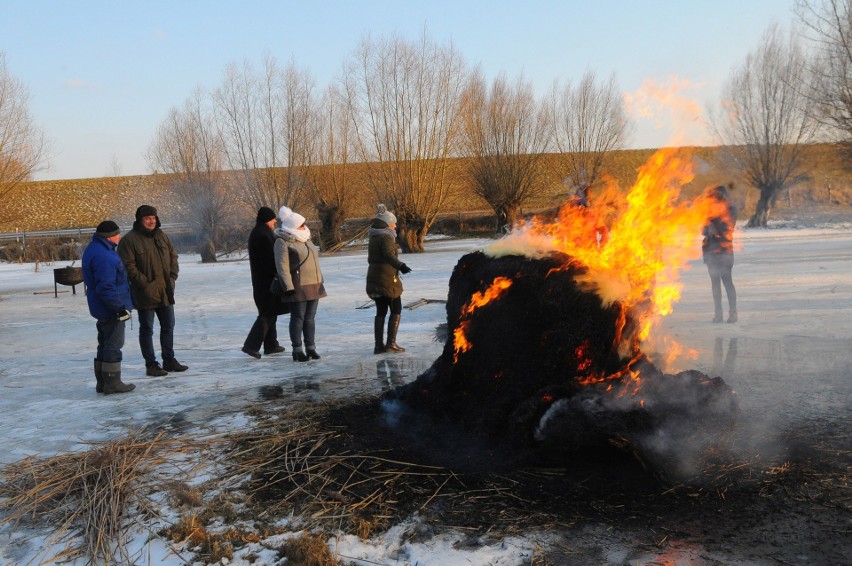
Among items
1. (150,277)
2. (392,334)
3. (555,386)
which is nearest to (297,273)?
(392,334)

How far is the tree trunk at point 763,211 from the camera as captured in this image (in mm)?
39625

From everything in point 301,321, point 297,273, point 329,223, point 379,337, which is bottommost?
point 379,337

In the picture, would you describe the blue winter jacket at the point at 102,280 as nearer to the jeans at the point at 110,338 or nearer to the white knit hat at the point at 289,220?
the jeans at the point at 110,338

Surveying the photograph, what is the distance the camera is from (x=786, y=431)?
518cm

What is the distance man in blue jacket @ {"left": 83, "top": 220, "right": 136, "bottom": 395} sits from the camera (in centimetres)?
698

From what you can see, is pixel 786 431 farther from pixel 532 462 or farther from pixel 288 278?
pixel 288 278

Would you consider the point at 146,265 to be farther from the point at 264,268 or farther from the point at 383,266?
the point at 383,266

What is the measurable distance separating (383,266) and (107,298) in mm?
3329

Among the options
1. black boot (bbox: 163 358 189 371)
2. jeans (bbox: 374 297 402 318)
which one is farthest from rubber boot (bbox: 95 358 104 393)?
jeans (bbox: 374 297 402 318)

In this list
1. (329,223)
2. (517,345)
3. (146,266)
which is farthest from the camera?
(329,223)

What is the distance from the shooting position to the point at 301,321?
8445 millimetres

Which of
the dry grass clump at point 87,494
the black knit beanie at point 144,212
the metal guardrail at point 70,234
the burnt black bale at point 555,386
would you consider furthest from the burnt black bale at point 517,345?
the metal guardrail at point 70,234

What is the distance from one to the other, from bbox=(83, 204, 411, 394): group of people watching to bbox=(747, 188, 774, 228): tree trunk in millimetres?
37111

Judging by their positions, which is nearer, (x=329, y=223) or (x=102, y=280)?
(x=102, y=280)
